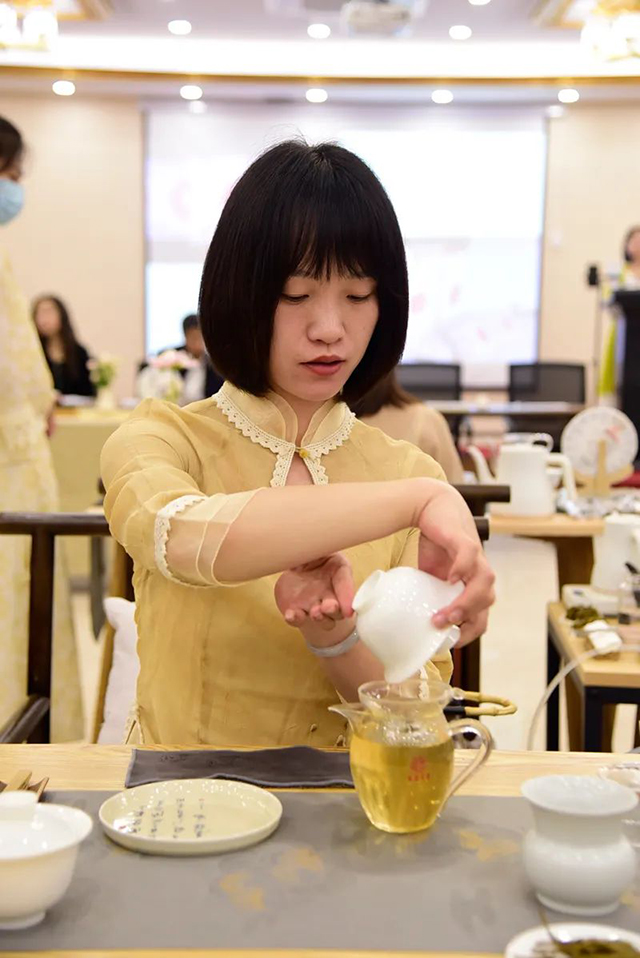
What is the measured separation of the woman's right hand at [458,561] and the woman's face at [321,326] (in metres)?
0.25

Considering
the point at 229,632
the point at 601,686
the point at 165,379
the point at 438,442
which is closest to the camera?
the point at 229,632

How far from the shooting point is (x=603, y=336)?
9.68 m

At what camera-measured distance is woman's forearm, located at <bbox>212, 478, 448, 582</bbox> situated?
1036 millimetres

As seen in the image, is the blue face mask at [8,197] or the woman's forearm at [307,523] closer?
the woman's forearm at [307,523]

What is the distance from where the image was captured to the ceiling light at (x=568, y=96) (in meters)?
9.02

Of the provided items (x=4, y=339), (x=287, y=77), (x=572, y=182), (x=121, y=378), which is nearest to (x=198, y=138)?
(x=287, y=77)

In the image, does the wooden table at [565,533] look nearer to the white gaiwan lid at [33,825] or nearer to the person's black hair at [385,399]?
the person's black hair at [385,399]

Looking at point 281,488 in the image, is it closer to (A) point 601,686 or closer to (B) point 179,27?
(A) point 601,686

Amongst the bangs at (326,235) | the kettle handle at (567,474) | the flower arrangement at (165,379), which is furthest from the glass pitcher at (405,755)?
the flower arrangement at (165,379)

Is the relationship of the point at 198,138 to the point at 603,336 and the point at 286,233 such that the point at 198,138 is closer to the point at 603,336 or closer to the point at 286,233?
the point at 603,336

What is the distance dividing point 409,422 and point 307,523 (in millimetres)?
2134

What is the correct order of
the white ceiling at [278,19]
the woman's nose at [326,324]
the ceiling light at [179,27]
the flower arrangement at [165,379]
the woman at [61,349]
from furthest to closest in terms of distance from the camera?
the ceiling light at [179,27] → the woman at [61,349] → the white ceiling at [278,19] → the flower arrangement at [165,379] → the woman's nose at [326,324]

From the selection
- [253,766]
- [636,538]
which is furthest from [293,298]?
[636,538]

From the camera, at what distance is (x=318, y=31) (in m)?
8.00
